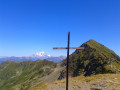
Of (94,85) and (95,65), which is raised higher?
(94,85)

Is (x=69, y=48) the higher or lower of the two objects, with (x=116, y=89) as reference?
higher

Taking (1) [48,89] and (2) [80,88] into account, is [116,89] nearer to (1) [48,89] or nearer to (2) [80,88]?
(2) [80,88]

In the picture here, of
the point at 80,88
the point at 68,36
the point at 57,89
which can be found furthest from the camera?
the point at 57,89

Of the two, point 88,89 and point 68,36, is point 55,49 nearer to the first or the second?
point 68,36

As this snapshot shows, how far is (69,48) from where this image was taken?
1259 cm

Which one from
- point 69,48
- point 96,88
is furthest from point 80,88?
point 69,48

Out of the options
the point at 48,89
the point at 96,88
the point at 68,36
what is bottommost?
the point at 48,89

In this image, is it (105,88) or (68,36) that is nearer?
(68,36)

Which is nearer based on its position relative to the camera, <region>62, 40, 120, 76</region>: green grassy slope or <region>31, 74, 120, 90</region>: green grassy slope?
<region>31, 74, 120, 90</region>: green grassy slope

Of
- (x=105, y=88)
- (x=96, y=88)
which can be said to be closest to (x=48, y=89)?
(x=96, y=88)

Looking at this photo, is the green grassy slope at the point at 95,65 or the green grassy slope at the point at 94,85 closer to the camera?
the green grassy slope at the point at 94,85

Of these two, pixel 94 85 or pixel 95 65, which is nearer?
pixel 94 85

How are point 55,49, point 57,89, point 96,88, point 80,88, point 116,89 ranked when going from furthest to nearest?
point 57,89, point 80,88, point 96,88, point 116,89, point 55,49

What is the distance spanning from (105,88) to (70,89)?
22.4 feet
